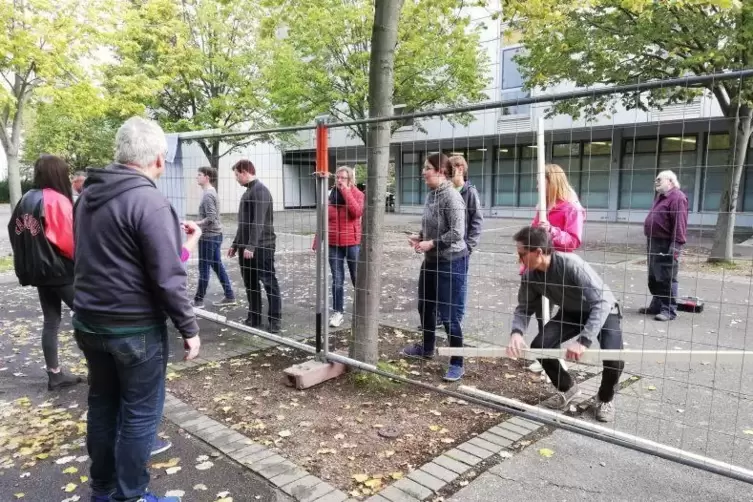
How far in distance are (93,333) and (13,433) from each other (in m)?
1.96

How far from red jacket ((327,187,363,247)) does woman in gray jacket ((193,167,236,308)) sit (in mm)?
1669

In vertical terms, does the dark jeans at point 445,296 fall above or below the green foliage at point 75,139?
below

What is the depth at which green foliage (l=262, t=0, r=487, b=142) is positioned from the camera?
1611cm

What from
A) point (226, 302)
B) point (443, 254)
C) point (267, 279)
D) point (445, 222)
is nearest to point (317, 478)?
point (443, 254)

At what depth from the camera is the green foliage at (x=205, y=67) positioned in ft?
59.3

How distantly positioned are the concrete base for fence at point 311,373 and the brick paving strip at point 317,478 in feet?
2.48

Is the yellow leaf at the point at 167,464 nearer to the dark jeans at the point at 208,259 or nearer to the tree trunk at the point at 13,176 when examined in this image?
the dark jeans at the point at 208,259

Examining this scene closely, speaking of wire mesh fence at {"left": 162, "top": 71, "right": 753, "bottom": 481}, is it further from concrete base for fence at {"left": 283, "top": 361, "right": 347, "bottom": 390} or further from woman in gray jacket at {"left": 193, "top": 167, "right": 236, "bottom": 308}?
concrete base for fence at {"left": 283, "top": 361, "right": 347, "bottom": 390}

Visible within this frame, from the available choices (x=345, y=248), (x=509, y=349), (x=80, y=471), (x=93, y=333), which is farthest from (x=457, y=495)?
(x=345, y=248)

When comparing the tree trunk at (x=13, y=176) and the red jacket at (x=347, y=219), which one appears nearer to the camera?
the red jacket at (x=347, y=219)

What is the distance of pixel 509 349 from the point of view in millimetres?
3543

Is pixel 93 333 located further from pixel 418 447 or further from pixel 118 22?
pixel 118 22

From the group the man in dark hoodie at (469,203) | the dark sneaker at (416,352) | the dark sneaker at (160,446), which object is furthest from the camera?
the man in dark hoodie at (469,203)

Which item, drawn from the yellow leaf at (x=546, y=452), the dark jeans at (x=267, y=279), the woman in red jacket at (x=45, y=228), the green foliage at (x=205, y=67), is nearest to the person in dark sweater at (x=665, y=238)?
the yellow leaf at (x=546, y=452)
